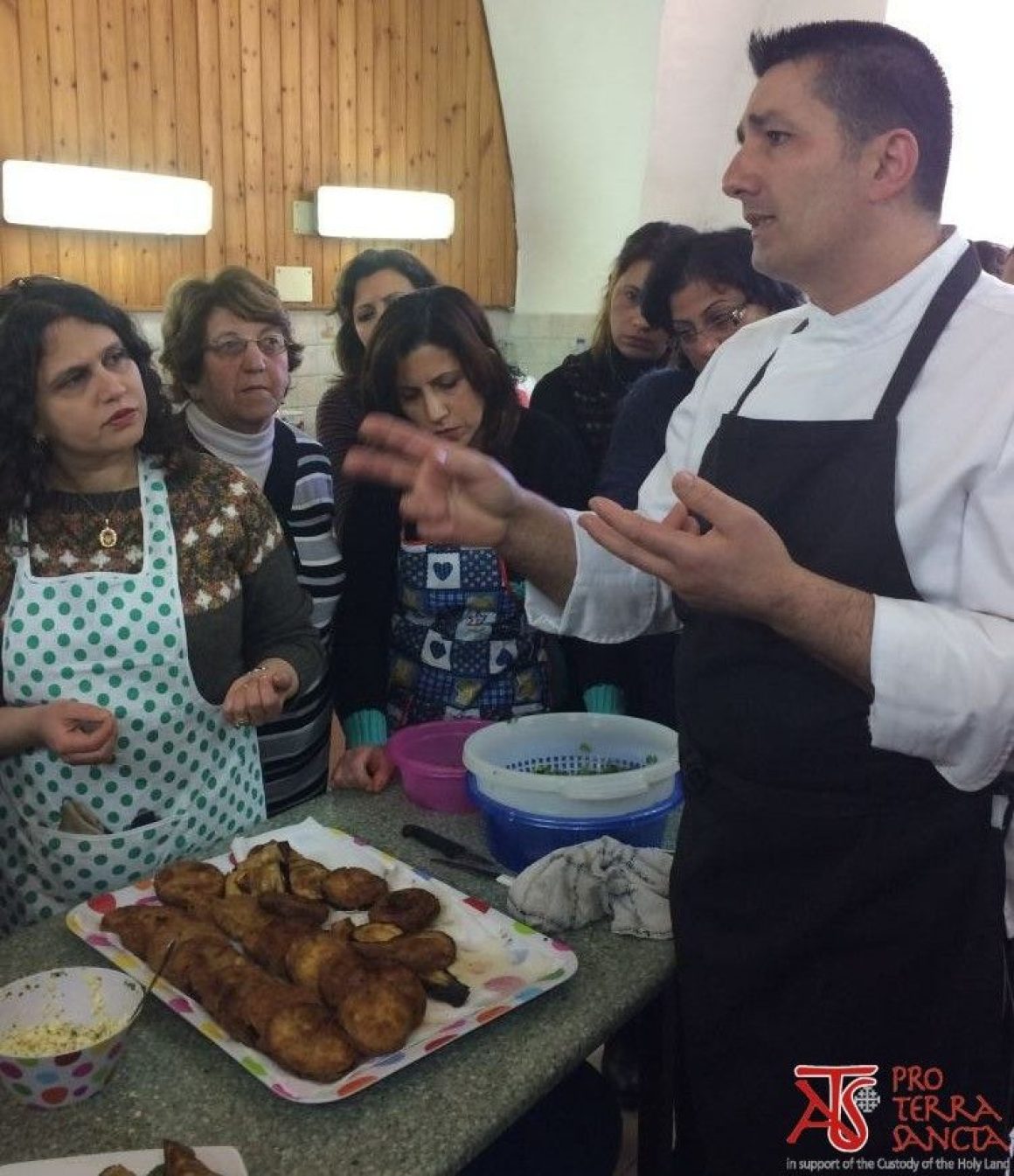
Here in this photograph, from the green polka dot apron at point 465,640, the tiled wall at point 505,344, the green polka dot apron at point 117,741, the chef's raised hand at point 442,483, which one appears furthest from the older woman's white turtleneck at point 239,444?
the tiled wall at point 505,344

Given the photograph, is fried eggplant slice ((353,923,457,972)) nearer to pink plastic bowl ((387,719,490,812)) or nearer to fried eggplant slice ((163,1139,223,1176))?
fried eggplant slice ((163,1139,223,1176))

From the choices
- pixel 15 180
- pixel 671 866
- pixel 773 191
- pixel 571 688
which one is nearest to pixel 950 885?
pixel 671 866

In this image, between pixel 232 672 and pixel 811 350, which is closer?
pixel 811 350

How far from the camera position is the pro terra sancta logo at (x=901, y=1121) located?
1262mm

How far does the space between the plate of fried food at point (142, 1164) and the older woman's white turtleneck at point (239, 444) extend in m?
1.53

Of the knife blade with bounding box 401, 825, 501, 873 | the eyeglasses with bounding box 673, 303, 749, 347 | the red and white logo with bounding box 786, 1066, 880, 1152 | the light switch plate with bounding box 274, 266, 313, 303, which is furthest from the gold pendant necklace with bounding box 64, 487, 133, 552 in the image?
the light switch plate with bounding box 274, 266, 313, 303

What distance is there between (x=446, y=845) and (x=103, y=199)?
2768 millimetres

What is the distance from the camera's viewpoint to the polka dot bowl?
3.38 feet

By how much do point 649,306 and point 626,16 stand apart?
2478 mm

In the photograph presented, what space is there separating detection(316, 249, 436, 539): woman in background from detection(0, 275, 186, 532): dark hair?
35.4 inches

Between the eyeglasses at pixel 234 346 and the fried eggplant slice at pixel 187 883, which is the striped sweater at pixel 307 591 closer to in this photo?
the eyeglasses at pixel 234 346

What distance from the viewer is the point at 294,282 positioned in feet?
13.9

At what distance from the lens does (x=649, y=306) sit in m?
2.26

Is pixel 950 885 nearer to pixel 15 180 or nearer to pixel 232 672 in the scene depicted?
pixel 232 672
